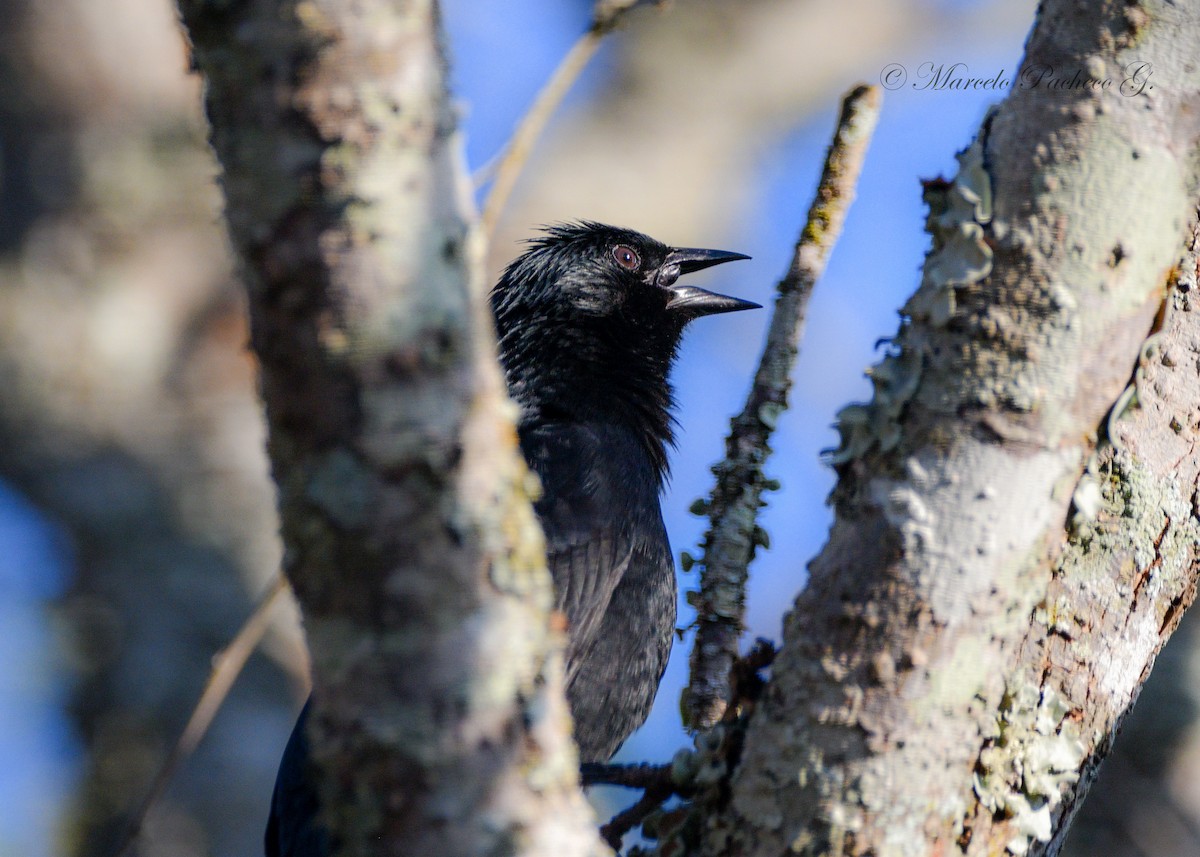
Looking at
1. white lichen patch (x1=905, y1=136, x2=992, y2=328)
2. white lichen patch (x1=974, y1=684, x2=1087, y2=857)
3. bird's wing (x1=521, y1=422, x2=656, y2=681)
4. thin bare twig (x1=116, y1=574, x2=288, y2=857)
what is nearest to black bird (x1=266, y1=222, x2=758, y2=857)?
bird's wing (x1=521, y1=422, x2=656, y2=681)

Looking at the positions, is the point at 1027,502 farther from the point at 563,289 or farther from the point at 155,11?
the point at 155,11

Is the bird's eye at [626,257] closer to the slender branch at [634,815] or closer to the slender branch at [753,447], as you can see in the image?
the slender branch at [753,447]

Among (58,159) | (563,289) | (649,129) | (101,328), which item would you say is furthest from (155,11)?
(649,129)

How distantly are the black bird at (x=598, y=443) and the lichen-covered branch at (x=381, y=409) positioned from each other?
1.36 m

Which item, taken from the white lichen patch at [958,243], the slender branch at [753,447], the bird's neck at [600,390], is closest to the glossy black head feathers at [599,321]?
the bird's neck at [600,390]

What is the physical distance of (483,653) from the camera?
1.41 meters

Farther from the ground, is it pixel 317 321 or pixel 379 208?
pixel 379 208

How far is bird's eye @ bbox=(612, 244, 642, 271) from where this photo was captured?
455 cm

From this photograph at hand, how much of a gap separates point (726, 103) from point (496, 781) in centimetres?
686

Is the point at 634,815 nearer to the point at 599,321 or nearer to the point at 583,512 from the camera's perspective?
the point at 583,512

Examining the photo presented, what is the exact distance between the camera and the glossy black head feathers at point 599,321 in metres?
4.04

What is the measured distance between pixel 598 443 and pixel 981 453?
2112 millimetres

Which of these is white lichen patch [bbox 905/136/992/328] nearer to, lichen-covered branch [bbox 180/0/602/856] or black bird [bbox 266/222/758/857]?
lichen-covered branch [bbox 180/0/602/856]

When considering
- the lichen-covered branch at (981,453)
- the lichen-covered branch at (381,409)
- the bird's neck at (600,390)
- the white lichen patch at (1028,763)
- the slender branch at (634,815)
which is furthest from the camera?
the bird's neck at (600,390)
